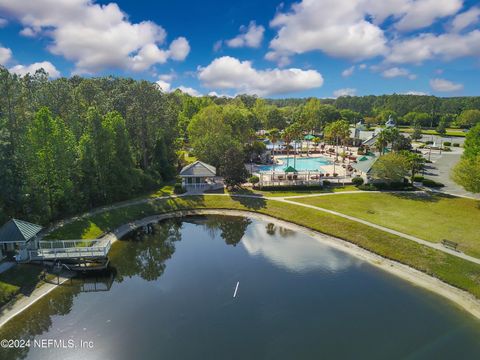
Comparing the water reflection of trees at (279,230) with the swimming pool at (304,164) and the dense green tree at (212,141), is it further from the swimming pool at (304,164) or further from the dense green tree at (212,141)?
the swimming pool at (304,164)

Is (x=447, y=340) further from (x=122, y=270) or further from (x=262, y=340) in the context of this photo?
(x=122, y=270)

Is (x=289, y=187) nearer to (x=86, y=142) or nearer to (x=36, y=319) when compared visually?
(x=86, y=142)

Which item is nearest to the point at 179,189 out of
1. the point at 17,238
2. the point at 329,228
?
the point at 329,228

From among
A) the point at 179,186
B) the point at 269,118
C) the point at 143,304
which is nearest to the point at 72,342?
the point at 143,304

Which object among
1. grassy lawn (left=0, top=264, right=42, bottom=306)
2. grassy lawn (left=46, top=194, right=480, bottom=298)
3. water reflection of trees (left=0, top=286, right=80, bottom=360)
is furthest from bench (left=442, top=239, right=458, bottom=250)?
grassy lawn (left=0, top=264, right=42, bottom=306)

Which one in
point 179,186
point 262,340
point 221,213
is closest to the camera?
point 262,340
